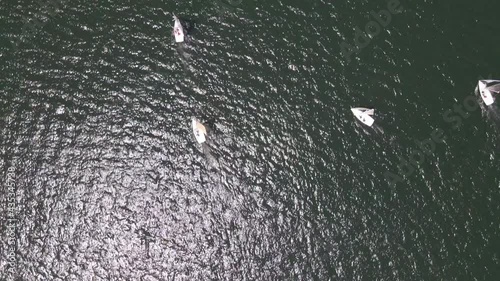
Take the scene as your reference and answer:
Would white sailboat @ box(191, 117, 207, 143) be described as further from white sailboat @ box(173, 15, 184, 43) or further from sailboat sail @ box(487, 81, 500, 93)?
sailboat sail @ box(487, 81, 500, 93)

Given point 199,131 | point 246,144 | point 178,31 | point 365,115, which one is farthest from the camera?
point 178,31

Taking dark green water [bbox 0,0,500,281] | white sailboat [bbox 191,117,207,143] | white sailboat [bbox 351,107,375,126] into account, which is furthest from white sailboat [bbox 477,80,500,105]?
white sailboat [bbox 191,117,207,143]

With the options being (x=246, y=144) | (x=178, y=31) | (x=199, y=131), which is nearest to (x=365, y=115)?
(x=246, y=144)

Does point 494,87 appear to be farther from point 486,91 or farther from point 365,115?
point 365,115

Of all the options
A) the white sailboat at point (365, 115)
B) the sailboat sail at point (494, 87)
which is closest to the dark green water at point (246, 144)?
the white sailboat at point (365, 115)

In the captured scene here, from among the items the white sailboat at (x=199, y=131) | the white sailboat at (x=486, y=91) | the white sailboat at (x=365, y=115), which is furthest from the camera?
the white sailboat at (x=486, y=91)

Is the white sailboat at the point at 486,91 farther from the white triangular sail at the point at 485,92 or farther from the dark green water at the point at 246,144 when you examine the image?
the dark green water at the point at 246,144

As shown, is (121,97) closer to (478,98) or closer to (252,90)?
(252,90)
